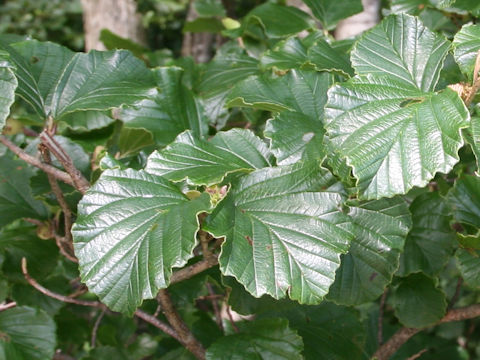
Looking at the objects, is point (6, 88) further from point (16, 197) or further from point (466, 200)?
point (466, 200)

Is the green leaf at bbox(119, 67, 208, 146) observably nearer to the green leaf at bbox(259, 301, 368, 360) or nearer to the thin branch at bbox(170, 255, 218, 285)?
the thin branch at bbox(170, 255, 218, 285)

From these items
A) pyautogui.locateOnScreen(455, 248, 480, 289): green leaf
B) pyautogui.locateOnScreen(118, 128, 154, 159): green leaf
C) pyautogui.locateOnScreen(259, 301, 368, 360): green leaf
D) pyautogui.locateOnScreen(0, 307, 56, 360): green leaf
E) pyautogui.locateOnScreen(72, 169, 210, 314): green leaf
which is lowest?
pyautogui.locateOnScreen(259, 301, 368, 360): green leaf

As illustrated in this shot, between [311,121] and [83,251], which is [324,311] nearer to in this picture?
[311,121]

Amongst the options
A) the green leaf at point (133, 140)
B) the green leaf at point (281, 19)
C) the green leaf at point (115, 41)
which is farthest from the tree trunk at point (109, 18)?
the green leaf at point (133, 140)

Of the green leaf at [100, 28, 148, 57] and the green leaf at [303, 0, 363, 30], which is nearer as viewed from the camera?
the green leaf at [303, 0, 363, 30]

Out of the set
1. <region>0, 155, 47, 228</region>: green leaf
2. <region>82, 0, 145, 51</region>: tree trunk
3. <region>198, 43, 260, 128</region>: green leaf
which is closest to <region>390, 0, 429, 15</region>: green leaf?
<region>198, 43, 260, 128</region>: green leaf

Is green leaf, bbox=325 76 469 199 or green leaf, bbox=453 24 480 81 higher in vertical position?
green leaf, bbox=453 24 480 81

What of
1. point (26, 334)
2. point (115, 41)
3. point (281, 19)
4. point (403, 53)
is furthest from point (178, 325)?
point (115, 41)

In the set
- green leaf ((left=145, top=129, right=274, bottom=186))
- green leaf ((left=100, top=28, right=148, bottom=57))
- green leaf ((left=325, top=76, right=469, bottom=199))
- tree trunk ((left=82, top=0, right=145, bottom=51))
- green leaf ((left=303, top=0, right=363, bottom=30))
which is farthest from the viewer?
tree trunk ((left=82, top=0, right=145, bottom=51))
